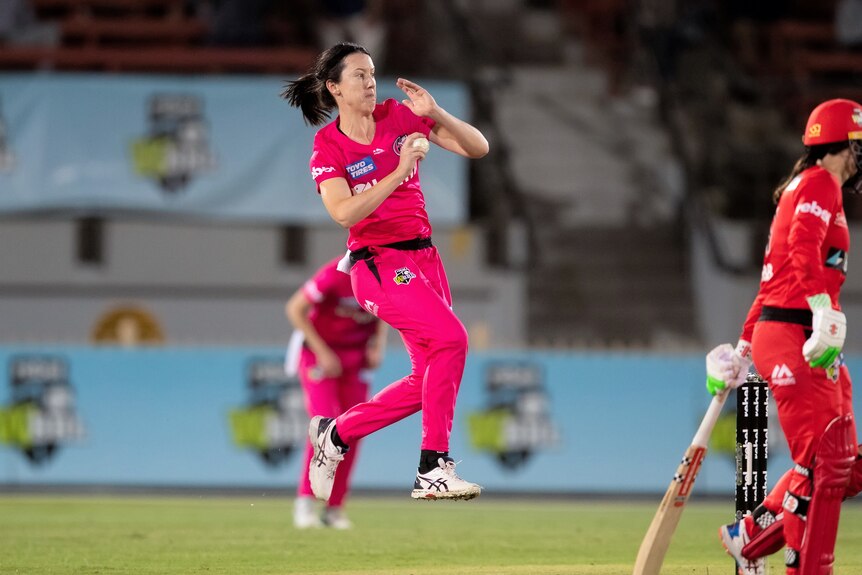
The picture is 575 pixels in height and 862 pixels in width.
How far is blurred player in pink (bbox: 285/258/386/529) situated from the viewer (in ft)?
35.1

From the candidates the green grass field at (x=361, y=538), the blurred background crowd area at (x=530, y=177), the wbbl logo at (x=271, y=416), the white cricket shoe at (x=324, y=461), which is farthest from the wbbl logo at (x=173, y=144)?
the white cricket shoe at (x=324, y=461)

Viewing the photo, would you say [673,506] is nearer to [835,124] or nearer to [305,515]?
[835,124]

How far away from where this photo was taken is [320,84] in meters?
7.77

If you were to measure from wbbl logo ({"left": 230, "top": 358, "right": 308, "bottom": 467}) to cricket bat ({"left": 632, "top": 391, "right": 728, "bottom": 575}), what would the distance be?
7372mm

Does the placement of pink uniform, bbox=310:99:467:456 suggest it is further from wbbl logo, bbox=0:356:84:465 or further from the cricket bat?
wbbl logo, bbox=0:356:84:465

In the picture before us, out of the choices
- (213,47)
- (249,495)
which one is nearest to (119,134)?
(213,47)

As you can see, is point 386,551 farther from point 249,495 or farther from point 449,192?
point 449,192

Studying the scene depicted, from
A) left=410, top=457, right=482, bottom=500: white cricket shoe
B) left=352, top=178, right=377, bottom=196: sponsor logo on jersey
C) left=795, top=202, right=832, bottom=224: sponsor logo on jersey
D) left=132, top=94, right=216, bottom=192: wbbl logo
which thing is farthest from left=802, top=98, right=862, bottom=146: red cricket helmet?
left=132, top=94, right=216, bottom=192: wbbl logo

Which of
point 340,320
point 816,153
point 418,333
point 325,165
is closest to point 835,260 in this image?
point 816,153

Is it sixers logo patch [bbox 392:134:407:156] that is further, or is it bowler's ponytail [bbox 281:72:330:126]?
bowler's ponytail [bbox 281:72:330:126]

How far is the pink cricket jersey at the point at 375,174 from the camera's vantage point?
7.53m

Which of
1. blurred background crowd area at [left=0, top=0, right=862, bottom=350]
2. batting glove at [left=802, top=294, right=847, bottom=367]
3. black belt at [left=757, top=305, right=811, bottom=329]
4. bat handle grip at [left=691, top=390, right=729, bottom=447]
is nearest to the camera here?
batting glove at [left=802, top=294, right=847, bottom=367]

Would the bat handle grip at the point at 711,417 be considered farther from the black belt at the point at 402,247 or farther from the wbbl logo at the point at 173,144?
the wbbl logo at the point at 173,144

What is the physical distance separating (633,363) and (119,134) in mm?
6354
